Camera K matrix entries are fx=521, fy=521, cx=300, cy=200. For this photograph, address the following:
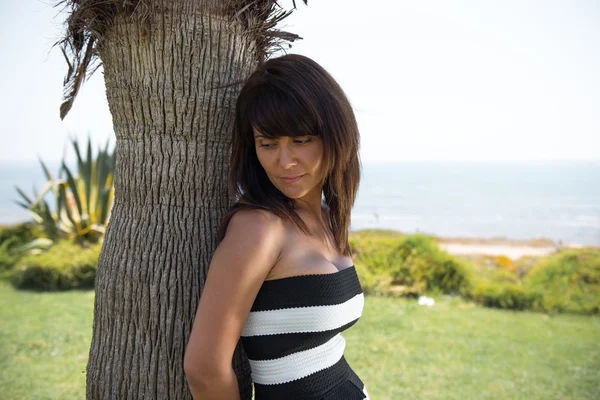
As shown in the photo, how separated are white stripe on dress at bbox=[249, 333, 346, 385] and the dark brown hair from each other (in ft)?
1.26

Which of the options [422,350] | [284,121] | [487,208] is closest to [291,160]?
[284,121]

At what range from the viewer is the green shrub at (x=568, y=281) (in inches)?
273

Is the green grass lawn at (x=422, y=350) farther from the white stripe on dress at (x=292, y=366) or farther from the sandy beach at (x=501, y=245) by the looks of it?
the sandy beach at (x=501, y=245)

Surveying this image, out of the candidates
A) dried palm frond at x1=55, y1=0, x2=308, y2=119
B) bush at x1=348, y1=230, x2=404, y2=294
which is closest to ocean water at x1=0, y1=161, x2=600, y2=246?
bush at x1=348, y1=230, x2=404, y2=294

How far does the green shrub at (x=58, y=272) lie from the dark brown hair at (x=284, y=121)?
6493mm

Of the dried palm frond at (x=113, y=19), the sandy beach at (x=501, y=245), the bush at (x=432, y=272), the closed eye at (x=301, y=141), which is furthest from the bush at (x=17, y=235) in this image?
the sandy beach at (x=501, y=245)

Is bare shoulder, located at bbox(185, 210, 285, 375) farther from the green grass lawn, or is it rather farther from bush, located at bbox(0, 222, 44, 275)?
bush, located at bbox(0, 222, 44, 275)

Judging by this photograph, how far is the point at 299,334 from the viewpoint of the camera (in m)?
1.58

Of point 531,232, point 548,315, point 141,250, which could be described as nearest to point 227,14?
point 141,250

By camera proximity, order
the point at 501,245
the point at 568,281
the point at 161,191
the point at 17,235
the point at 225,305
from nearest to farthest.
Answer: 1. the point at 225,305
2. the point at 161,191
3. the point at 568,281
4. the point at 17,235
5. the point at 501,245

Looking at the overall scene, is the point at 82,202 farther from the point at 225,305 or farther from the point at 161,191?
the point at 225,305

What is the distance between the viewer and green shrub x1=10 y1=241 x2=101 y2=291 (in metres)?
7.58

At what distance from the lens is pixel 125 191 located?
1866mm

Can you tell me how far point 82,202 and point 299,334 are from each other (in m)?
7.79
